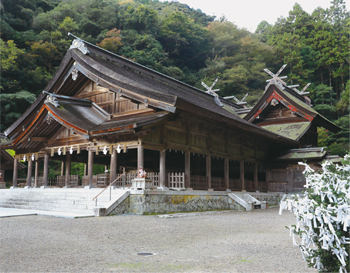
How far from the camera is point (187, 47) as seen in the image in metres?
56.9

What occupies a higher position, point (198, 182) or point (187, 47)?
point (187, 47)

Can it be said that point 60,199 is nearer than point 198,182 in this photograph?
Yes

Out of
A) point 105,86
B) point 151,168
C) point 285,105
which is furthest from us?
point 285,105

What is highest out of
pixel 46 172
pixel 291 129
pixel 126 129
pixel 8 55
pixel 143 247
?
pixel 8 55

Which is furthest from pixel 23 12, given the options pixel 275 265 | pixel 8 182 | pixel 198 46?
pixel 275 265

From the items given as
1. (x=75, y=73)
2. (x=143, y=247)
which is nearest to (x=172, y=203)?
(x=143, y=247)

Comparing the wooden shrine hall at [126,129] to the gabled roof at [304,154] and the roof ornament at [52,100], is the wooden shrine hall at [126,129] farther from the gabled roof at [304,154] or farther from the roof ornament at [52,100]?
the gabled roof at [304,154]

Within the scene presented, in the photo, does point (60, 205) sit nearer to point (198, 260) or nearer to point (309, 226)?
point (198, 260)

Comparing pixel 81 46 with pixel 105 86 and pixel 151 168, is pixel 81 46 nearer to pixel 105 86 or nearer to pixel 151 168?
pixel 105 86

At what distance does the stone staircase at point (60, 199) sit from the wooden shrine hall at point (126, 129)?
1.03 meters

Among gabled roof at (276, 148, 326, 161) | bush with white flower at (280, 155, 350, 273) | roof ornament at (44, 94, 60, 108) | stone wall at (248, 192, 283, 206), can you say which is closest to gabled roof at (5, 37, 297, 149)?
roof ornament at (44, 94, 60, 108)

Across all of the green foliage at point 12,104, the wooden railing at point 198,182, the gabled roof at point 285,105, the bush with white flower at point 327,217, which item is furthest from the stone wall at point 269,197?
the green foliage at point 12,104

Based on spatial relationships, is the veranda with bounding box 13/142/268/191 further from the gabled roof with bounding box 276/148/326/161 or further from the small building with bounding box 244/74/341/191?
the gabled roof with bounding box 276/148/326/161

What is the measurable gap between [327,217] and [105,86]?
13342 millimetres
